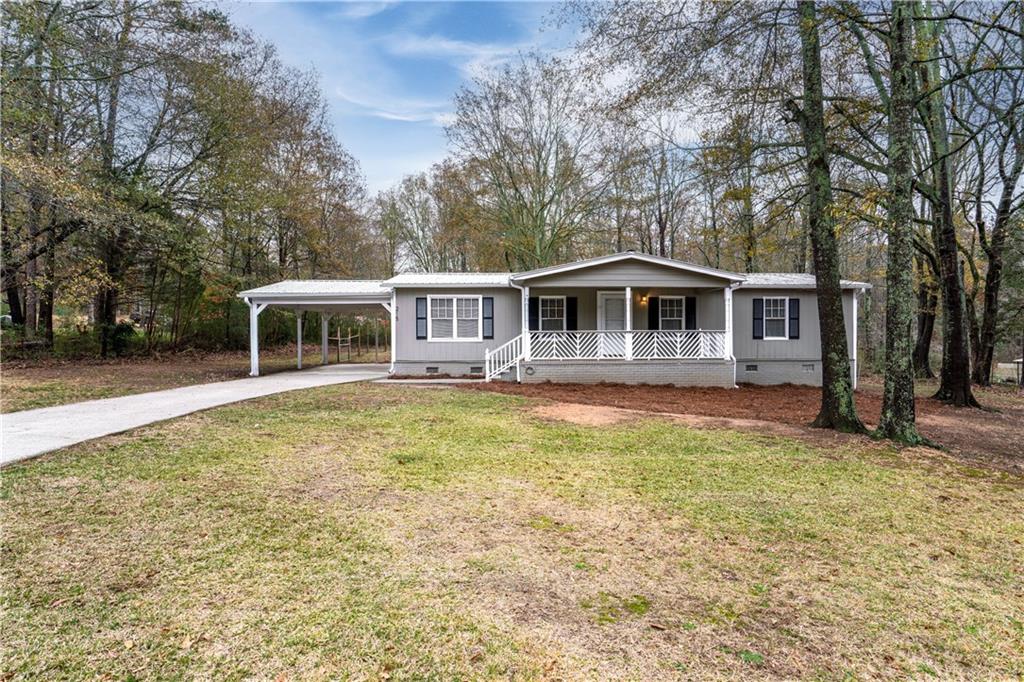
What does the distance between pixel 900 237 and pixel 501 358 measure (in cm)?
940

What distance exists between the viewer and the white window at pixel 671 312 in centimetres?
1521

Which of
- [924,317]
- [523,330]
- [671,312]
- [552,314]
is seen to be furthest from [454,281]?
[924,317]

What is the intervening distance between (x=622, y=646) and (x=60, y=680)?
240 centimetres

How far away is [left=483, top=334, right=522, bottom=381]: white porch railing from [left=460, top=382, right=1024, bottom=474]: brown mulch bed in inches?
25.9

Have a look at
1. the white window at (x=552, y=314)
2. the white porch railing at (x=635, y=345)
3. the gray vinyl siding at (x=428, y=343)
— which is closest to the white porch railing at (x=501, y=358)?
the gray vinyl siding at (x=428, y=343)

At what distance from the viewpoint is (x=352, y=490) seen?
4.51 metres

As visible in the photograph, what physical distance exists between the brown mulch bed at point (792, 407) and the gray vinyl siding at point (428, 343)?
2.03 m

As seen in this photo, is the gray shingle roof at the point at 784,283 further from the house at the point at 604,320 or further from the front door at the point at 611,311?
the front door at the point at 611,311

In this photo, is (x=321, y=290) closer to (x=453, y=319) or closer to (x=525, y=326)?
(x=453, y=319)

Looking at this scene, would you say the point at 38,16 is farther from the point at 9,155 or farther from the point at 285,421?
the point at 285,421

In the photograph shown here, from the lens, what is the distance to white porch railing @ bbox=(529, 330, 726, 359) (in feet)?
44.8

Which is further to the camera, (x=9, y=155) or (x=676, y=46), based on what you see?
(x=9, y=155)

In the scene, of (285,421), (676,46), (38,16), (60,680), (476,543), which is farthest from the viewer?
(38,16)

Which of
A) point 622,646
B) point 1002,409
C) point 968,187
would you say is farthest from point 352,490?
point 968,187
